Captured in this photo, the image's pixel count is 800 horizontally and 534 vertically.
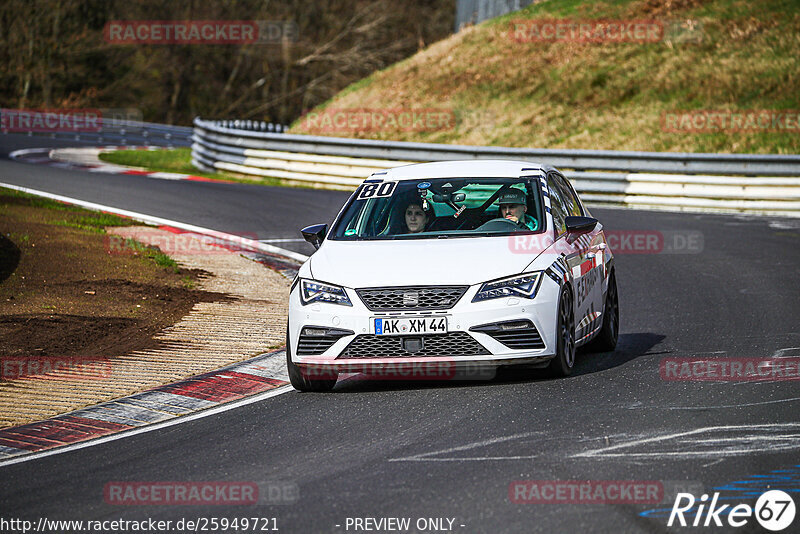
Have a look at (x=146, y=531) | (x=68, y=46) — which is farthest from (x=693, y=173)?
(x=68, y=46)

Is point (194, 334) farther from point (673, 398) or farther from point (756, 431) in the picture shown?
point (756, 431)

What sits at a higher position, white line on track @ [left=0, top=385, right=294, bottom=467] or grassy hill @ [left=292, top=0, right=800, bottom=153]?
grassy hill @ [left=292, top=0, right=800, bottom=153]

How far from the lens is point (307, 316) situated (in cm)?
878

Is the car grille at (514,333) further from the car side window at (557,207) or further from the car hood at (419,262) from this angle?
the car side window at (557,207)

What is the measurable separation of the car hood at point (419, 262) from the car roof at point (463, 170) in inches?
38.1

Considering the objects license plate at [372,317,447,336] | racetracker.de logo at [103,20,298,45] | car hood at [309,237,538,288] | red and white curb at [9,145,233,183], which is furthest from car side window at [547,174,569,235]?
racetracker.de logo at [103,20,298,45]

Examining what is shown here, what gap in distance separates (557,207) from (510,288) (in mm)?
1640

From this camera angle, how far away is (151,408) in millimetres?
8617

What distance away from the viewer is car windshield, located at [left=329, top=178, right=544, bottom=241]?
955 cm

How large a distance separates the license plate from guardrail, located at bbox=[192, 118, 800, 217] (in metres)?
16.3

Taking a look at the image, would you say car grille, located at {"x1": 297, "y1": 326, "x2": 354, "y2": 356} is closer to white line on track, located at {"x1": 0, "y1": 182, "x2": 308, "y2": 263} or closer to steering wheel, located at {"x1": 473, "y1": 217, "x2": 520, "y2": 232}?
steering wheel, located at {"x1": 473, "y1": 217, "x2": 520, "y2": 232}

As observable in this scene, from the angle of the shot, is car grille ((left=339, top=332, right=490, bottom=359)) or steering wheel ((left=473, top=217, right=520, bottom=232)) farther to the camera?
steering wheel ((left=473, top=217, right=520, bottom=232))

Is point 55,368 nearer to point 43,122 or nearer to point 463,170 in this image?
point 463,170

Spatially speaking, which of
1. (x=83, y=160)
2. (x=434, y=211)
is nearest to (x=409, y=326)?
(x=434, y=211)
